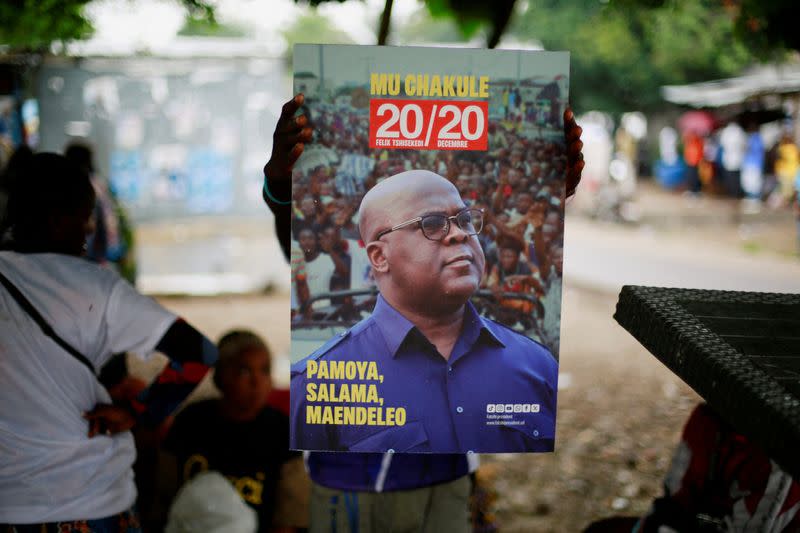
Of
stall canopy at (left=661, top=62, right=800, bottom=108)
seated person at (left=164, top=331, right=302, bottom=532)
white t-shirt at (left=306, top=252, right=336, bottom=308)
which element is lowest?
seated person at (left=164, top=331, right=302, bottom=532)

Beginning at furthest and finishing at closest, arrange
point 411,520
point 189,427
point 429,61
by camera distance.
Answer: point 189,427, point 411,520, point 429,61

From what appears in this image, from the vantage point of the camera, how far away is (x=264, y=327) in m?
8.59

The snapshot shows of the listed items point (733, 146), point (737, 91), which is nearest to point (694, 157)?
point (733, 146)

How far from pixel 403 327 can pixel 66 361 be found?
81 cm

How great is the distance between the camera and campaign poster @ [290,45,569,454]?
5.25 feet

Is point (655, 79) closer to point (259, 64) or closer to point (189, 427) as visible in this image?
point (259, 64)

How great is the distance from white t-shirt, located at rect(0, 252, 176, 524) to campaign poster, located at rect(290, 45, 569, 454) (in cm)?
53

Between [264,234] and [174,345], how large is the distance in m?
14.1

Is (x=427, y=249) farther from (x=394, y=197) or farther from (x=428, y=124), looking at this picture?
(x=428, y=124)

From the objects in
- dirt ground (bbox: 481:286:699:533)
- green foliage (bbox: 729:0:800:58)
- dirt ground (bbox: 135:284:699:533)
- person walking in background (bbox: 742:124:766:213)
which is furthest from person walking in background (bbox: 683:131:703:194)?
green foliage (bbox: 729:0:800:58)

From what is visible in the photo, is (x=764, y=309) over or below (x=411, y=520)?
over

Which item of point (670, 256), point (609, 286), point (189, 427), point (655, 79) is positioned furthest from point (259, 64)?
point (655, 79)

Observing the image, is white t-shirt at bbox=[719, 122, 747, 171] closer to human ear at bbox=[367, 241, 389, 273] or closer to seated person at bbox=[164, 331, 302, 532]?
seated person at bbox=[164, 331, 302, 532]

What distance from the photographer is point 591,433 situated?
18.3 feet
